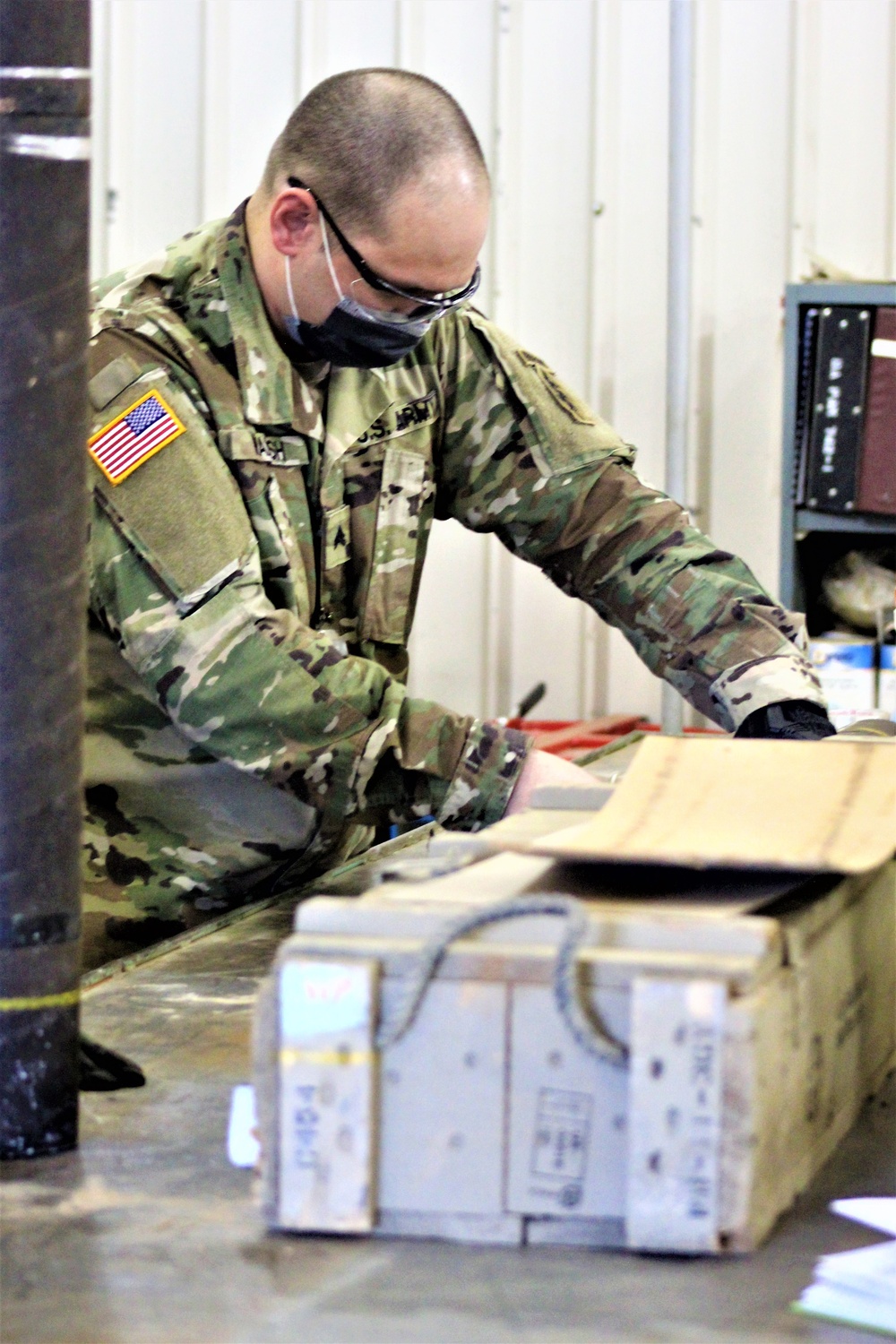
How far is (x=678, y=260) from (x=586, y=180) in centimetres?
36

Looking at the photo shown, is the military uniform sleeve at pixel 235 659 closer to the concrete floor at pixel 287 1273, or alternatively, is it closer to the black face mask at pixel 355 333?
the black face mask at pixel 355 333

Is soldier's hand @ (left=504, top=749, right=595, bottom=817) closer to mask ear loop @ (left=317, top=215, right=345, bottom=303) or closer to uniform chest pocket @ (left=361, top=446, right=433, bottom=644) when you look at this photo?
uniform chest pocket @ (left=361, top=446, right=433, bottom=644)

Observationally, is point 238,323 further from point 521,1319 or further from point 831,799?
point 521,1319

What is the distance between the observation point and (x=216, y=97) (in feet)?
13.9

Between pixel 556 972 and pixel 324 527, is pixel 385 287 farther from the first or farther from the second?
pixel 556 972

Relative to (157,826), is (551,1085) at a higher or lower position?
higher

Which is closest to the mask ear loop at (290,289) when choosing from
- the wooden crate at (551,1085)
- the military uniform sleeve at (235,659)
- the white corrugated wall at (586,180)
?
the military uniform sleeve at (235,659)

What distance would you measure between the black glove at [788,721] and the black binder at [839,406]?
1.86 m

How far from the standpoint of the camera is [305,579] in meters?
1.92

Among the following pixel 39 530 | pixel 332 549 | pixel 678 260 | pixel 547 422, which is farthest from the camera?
pixel 678 260

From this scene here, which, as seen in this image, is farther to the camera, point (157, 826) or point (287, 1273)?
point (157, 826)

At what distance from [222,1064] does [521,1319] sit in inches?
18.3

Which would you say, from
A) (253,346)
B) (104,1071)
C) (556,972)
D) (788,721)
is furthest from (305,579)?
(556,972)

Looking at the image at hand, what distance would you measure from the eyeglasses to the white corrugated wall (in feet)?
7.53
